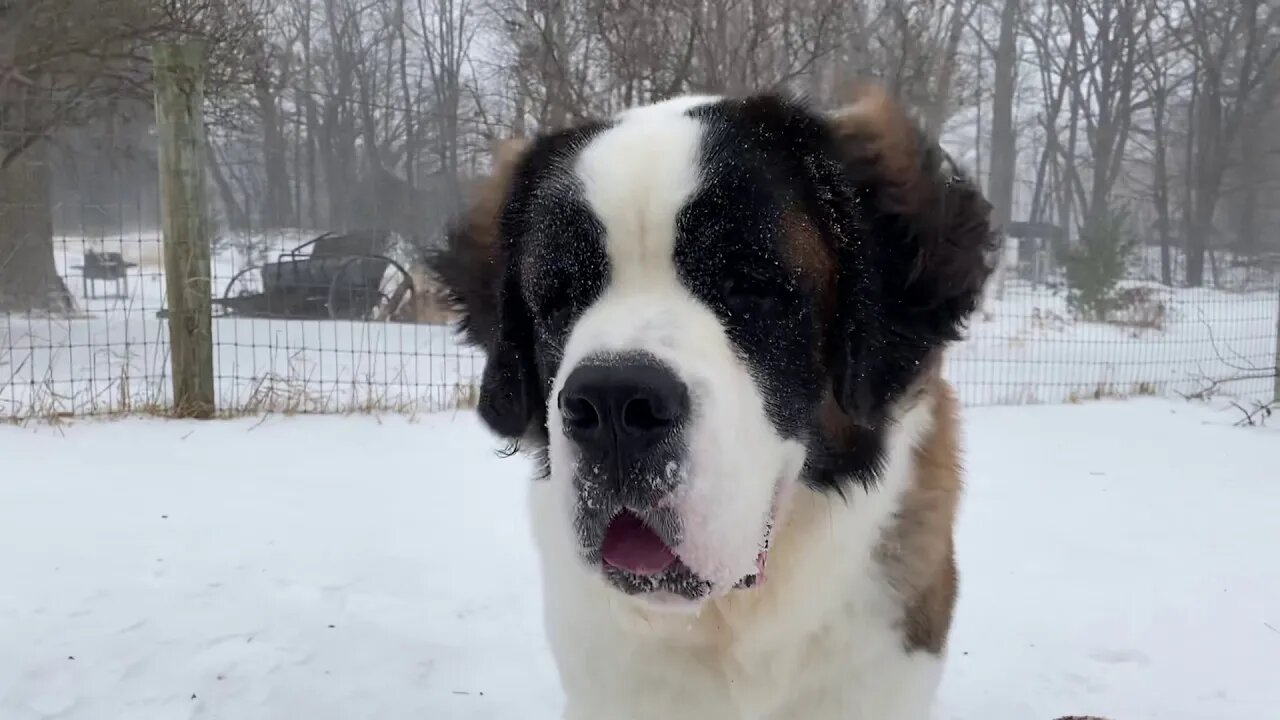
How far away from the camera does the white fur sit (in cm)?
144

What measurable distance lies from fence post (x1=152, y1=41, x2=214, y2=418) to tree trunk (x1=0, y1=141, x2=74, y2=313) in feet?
13.3

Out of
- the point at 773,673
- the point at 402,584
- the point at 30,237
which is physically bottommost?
the point at 402,584

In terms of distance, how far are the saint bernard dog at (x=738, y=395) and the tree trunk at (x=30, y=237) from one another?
27.6ft

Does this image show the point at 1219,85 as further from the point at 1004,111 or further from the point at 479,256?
the point at 479,256

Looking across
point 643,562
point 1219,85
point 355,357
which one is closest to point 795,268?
point 643,562

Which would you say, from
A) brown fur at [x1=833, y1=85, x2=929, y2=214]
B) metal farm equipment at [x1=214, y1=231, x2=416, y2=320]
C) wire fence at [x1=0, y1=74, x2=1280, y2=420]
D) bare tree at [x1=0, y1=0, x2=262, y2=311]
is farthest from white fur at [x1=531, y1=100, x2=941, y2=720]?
bare tree at [x1=0, y1=0, x2=262, y2=311]

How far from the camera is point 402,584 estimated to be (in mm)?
3000

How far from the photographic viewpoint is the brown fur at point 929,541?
172 cm

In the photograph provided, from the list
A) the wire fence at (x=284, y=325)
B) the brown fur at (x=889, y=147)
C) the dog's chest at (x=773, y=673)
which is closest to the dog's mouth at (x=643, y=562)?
the dog's chest at (x=773, y=673)

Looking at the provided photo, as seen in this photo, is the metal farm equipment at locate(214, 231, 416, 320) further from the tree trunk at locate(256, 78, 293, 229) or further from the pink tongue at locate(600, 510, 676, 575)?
the pink tongue at locate(600, 510, 676, 575)

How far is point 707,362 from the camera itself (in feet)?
4.44

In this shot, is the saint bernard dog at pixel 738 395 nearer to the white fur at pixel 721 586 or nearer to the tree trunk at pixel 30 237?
the white fur at pixel 721 586

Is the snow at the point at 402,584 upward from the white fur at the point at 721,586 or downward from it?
downward

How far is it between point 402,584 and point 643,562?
186 cm
